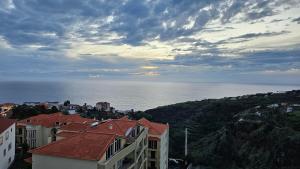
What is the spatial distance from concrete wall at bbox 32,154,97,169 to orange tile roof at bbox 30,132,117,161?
0.32 metres

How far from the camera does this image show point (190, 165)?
55281 millimetres

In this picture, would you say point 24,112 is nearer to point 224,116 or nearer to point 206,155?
point 206,155

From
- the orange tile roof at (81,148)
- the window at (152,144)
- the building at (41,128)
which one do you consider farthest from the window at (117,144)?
the building at (41,128)

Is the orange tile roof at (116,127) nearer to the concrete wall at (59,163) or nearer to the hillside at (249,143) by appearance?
the concrete wall at (59,163)

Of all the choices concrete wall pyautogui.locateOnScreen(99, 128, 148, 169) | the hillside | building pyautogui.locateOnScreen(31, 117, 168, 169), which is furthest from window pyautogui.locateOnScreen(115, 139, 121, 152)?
the hillside

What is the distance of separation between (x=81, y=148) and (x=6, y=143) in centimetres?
1878

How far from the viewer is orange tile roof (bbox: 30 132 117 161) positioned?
20141 millimetres

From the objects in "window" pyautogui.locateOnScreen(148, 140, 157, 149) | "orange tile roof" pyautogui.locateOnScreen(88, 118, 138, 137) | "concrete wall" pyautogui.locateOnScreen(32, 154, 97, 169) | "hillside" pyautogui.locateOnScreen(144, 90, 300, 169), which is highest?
"orange tile roof" pyautogui.locateOnScreen(88, 118, 138, 137)

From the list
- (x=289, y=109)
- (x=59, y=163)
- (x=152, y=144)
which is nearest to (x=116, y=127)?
(x=59, y=163)

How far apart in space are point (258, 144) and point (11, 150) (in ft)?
153

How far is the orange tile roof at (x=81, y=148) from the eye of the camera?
2014 cm

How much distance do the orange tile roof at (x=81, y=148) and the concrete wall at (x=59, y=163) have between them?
316 millimetres

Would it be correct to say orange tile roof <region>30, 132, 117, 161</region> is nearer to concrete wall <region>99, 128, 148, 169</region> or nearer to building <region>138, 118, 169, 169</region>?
concrete wall <region>99, 128, 148, 169</region>

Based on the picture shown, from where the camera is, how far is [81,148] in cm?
2091
